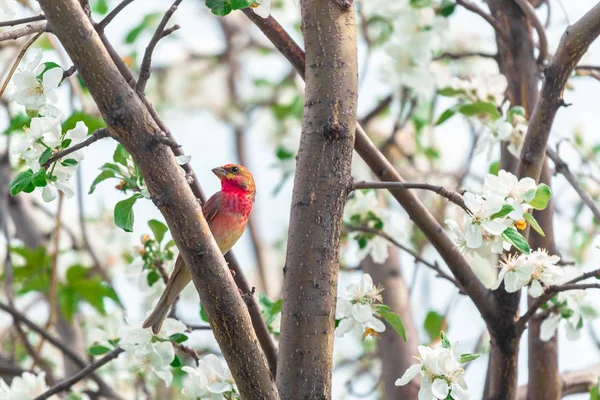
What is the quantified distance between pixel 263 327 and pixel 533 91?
1.19 metres

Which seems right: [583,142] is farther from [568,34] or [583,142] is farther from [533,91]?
[568,34]

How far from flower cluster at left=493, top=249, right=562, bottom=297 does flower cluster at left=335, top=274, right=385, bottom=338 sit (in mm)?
350

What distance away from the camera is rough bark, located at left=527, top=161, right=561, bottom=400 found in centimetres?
243

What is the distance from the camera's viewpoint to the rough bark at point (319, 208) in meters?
1.75

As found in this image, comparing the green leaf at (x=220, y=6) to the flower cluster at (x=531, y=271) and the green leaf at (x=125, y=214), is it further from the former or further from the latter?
the flower cluster at (x=531, y=271)

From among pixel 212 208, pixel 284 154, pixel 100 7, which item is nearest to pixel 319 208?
pixel 212 208

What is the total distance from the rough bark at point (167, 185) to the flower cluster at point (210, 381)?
0.33 meters

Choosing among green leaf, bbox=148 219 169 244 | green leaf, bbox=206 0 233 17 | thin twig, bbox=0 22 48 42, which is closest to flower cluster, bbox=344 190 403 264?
green leaf, bbox=148 219 169 244

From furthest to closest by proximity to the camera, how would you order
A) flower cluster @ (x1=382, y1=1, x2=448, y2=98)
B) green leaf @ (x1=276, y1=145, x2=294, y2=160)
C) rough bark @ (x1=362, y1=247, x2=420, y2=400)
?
green leaf @ (x1=276, y1=145, x2=294, y2=160)
flower cluster @ (x1=382, y1=1, x2=448, y2=98)
rough bark @ (x1=362, y1=247, x2=420, y2=400)

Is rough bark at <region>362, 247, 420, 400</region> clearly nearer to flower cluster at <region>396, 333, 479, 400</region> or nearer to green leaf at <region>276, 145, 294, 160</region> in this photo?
green leaf at <region>276, 145, 294, 160</region>

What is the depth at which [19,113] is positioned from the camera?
3.38 m

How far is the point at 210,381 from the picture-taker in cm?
202

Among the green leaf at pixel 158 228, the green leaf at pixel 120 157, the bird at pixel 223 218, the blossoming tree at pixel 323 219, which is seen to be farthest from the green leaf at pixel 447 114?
the green leaf at pixel 120 157

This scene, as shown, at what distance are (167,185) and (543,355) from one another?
1438 mm
